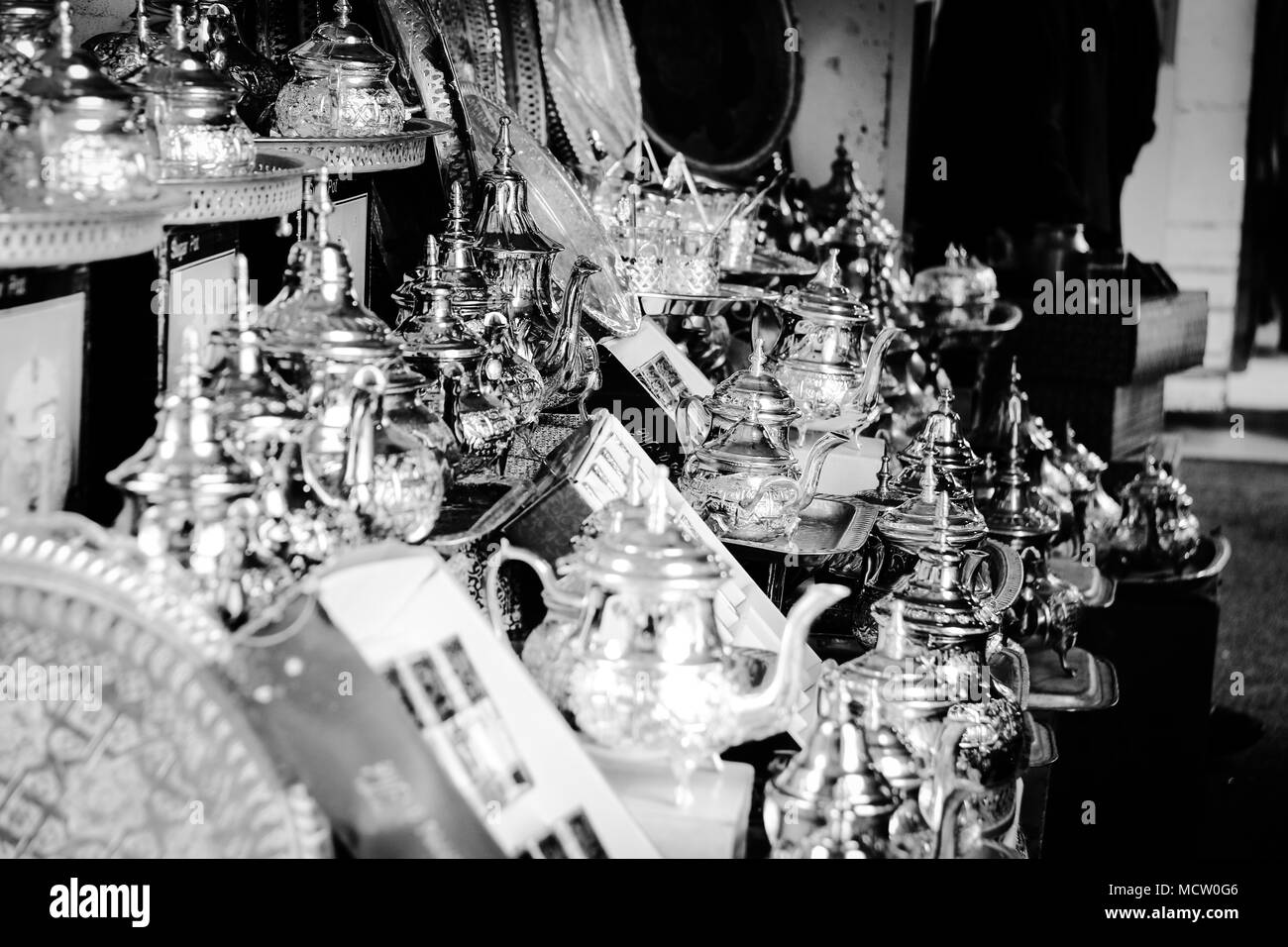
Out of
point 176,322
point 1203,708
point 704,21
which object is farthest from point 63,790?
point 704,21

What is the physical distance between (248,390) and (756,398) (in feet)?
2.54

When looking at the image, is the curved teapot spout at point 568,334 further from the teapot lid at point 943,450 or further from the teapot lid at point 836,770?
the teapot lid at point 836,770

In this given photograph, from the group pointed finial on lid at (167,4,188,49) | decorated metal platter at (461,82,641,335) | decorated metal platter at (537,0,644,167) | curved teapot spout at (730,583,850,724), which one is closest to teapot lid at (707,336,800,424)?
decorated metal platter at (461,82,641,335)

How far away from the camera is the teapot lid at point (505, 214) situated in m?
1.87

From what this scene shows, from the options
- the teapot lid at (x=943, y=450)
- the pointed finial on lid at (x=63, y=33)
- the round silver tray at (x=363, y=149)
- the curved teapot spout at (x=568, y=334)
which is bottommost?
the teapot lid at (x=943, y=450)

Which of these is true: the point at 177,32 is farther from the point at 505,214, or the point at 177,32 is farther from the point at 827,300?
the point at 827,300

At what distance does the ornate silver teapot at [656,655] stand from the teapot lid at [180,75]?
1.82 feet

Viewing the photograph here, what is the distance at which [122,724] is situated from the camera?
3.14 ft

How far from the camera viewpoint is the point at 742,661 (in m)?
1.18

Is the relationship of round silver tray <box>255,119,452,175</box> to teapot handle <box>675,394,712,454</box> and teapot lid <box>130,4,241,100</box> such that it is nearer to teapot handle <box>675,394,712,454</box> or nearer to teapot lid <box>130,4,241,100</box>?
teapot lid <box>130,4,241,100</box>

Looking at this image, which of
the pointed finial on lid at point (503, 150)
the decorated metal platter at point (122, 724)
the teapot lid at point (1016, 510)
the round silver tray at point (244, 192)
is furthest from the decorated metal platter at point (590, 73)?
the decorated metal platter at point (122, 724)

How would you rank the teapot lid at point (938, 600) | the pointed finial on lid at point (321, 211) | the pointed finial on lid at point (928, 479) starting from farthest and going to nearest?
the pointed finial on lid at point (928, 479) → the teapot lid at point (938, 600) → the pointed finial on lid at point (321, 211)

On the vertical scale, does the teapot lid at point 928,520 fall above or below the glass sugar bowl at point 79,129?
below

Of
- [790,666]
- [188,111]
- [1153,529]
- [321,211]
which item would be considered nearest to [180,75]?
[188,111]
